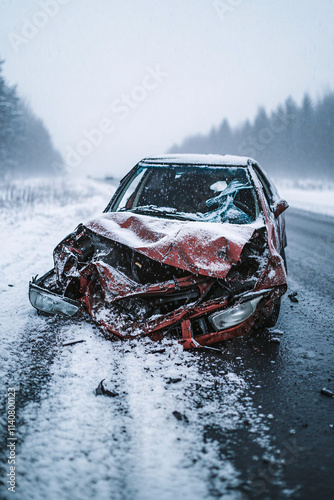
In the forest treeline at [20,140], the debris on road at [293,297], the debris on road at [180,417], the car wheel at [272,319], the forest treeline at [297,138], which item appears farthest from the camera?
the forest treeline at [297,138]

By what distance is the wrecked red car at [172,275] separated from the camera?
2572mm

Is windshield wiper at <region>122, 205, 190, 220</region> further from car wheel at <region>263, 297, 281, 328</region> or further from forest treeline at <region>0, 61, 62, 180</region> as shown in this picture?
forest treeline at <region>0, 61, 62, 180</region>

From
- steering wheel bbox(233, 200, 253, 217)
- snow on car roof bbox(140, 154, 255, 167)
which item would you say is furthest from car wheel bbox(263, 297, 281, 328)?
snow on car roof bbox(140, 154, 255, 167)

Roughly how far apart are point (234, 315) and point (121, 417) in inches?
44.3

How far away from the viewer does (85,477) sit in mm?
1461

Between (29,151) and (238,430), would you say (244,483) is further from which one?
(29,151)

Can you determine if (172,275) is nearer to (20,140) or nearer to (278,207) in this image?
(278,207)

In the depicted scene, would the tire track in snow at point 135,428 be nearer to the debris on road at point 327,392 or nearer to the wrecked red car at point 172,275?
the wrecked red car at point 172,275

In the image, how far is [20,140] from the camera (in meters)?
46.8

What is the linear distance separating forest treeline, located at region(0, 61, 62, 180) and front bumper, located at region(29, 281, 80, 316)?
124ft

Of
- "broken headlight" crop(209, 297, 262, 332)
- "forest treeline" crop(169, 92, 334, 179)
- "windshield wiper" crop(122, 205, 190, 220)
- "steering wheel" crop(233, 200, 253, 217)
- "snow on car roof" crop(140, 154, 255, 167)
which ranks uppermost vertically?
"snow on car roof" crop(140, 154, 255, 167)

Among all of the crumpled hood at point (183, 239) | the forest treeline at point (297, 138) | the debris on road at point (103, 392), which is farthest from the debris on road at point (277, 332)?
the forest treeline at point (297, 138)

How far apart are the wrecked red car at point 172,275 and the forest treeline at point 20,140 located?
3762 cm

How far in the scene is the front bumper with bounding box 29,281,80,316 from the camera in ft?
9.53
